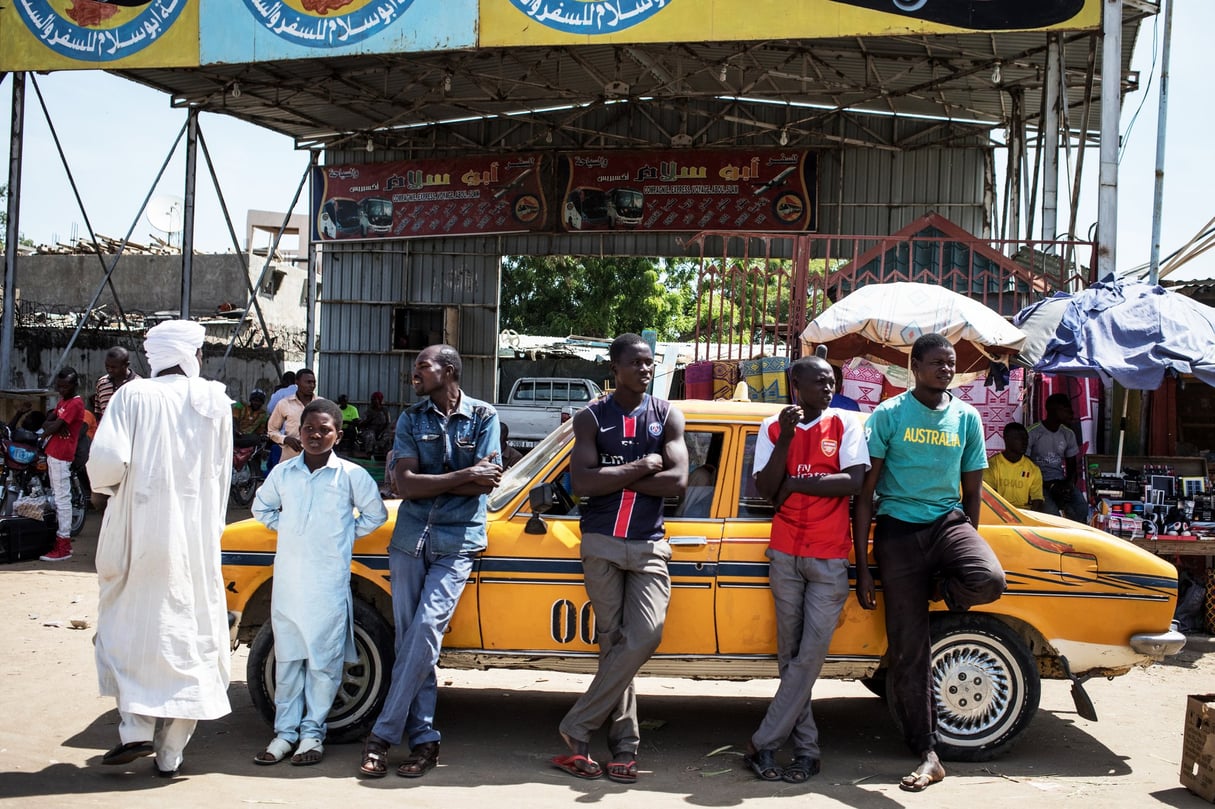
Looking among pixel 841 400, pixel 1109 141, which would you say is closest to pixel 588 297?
pixel 1109 141

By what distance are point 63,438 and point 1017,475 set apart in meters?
8.46

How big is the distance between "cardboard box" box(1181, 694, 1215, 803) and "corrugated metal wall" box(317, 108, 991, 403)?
51.3 ft

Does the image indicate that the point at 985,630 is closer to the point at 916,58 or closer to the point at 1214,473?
the point at 1214,473

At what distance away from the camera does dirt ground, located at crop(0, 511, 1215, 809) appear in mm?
4758

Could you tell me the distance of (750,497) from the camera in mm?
5457

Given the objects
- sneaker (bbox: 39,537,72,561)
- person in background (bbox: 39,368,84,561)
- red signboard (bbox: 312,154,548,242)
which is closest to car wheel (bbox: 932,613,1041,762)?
person in background (bbox: 39,368,84,561)

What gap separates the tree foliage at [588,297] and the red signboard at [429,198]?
762 centimetres

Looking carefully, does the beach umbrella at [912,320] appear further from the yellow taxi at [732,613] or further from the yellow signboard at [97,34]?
the yellow signboard at [97,34]

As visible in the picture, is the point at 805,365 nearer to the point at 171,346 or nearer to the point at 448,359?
the point at 448,359

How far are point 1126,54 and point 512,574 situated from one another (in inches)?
530

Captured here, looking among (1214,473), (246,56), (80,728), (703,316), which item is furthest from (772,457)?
(703,316)

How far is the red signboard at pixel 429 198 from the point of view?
21.0m

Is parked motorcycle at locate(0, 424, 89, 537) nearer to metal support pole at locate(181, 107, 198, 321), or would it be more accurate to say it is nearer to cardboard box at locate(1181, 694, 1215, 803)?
metal support pole at locate(181, 107, 198, 321)

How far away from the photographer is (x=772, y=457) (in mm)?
5141
